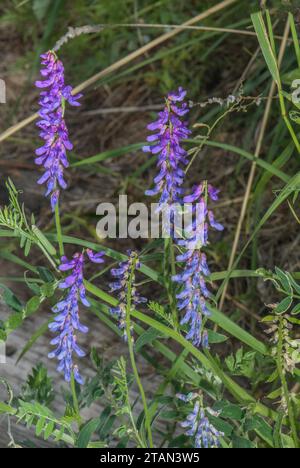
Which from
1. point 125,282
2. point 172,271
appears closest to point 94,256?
point 125,282

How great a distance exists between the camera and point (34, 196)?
2371 millimetres

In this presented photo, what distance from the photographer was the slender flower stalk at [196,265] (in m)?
1.03

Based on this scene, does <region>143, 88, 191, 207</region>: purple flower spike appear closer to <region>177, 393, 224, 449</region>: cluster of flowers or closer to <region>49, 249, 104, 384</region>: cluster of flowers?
<region>49, 249, 104, 384</region>: cluster of flowers

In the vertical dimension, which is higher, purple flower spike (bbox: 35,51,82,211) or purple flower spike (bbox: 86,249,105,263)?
Answer: purple flower spike (bbox: 35,51,82,211)

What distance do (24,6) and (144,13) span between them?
48cm

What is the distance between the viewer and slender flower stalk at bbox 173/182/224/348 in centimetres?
103

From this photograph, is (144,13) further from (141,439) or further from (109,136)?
(141,439)

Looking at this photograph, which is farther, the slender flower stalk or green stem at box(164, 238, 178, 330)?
green stem at box(164, 238, 178, 330)

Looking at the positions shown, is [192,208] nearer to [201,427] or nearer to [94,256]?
[94,256]

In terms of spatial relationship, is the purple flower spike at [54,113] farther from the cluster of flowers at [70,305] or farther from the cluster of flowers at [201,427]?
the cluster of flowers at [201,427]

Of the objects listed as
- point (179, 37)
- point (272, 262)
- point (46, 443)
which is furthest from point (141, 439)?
point (179, 37)

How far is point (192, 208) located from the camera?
109cm

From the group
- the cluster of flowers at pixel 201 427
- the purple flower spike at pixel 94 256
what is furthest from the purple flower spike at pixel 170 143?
the cluster of flowers at pixel 201 427

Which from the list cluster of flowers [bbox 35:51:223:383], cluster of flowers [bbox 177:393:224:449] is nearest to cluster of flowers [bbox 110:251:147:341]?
cluster of flowers [bbox 35:51:223:383]
